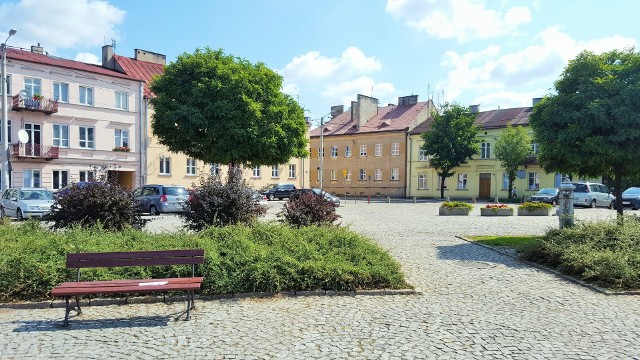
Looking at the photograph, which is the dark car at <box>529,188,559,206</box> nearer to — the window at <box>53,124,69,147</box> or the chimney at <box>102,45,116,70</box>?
the window at <box>53,124,69,147</box>

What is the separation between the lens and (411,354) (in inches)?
214

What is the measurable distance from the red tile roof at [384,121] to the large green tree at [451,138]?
7.66 m

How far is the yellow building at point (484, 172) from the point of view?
167 ft

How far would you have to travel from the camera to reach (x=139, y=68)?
4531cm

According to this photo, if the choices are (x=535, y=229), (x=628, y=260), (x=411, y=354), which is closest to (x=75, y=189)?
(x=411, y=354)

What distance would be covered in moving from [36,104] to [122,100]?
278 inches

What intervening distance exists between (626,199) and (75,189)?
34841 mm

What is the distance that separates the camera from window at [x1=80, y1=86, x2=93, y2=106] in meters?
38.7

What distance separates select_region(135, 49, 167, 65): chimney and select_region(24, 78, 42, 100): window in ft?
39.5

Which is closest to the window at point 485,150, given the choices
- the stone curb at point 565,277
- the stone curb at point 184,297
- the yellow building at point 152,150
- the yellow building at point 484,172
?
the yellow building at point 484,172

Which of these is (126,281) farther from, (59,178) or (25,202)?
(59,178)

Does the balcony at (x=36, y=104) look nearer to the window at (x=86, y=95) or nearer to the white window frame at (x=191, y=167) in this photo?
the window at (x=86, y=95)

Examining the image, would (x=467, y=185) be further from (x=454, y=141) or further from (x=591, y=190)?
(x=591, y=190)

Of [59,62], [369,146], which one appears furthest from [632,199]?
[59,62]
